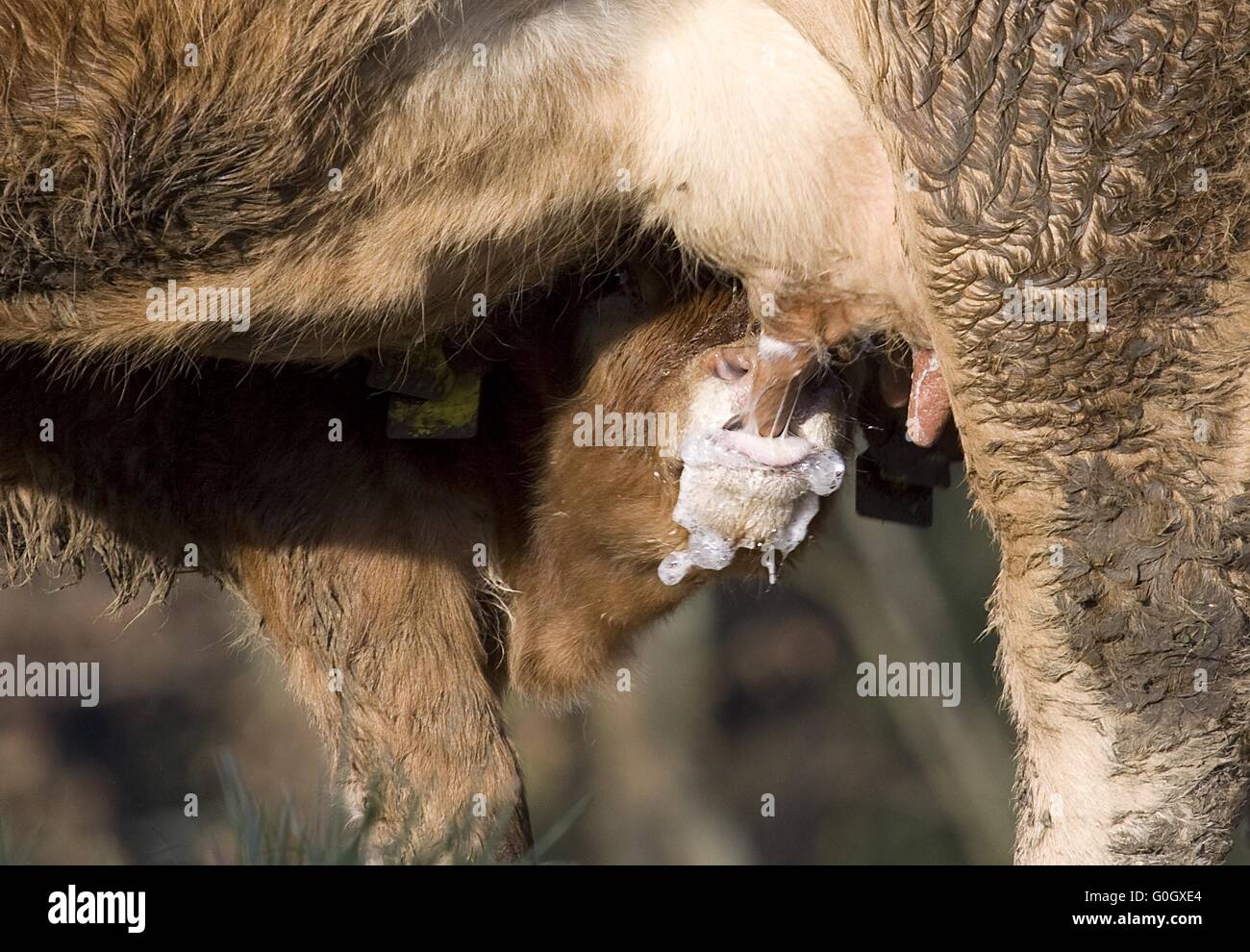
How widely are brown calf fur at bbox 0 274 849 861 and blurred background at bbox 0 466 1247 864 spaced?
3591 millimetres

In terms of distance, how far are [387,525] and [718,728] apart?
4701 millimetres

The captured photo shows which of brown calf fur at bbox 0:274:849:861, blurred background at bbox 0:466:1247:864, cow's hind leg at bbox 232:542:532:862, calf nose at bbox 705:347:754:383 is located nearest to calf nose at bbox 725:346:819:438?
calf nose at bbox 705:347:754:383

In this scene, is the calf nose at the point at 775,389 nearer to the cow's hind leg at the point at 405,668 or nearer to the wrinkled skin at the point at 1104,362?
the wrinkled skin at the point at 1104,362

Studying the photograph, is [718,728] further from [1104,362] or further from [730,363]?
[1104,362]

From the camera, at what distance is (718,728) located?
689cm

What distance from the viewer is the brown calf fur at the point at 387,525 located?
2.29m

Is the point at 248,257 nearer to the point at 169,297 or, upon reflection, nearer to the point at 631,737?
the point at 169,297

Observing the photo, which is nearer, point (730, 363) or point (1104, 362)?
point (1104, 362)

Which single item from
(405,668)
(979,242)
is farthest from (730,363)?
(405,668)

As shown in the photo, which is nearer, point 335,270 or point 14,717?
point 335,270

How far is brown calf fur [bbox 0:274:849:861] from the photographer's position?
2293 mm

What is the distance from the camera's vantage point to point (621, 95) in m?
1.62
